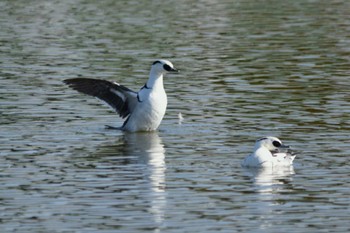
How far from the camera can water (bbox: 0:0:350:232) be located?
15.5 m

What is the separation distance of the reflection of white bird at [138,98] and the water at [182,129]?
0.31 metres

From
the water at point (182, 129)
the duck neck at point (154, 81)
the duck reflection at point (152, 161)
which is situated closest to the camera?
the water at point (182, 129)

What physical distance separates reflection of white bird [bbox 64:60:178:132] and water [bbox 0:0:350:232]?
314 mm

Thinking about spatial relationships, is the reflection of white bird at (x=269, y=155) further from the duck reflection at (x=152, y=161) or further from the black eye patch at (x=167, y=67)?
the black eye patch at (x=167, y=67)

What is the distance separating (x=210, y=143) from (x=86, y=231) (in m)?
6.87

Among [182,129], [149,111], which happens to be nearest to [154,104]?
[149,111]

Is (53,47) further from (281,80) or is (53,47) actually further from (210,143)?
(210,143)

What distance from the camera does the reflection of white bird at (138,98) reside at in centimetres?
2303

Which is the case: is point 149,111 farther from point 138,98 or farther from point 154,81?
point 154,81

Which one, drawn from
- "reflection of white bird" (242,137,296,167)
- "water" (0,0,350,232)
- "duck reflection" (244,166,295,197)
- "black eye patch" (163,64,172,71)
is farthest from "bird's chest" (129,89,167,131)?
"duck reflection" (244,166,295,197)

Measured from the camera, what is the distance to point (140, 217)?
49.7 ft

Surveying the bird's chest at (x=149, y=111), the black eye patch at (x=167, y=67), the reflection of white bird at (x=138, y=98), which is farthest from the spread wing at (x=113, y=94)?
the black eye patch at (x=167, y=67)

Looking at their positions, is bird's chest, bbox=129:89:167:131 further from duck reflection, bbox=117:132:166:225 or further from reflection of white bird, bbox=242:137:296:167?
reflection of white bird, bbox=242:137:296:167

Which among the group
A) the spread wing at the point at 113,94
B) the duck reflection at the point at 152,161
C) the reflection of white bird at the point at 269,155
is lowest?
the duck reflection at the point at 152,161
